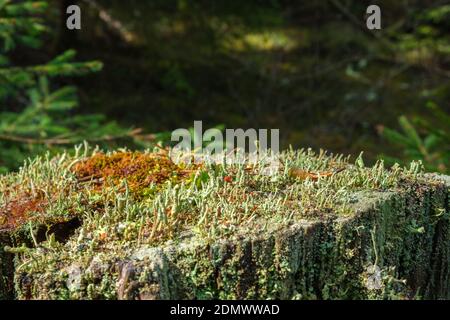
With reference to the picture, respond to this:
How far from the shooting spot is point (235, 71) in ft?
34.9

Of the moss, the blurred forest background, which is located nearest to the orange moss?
the moss

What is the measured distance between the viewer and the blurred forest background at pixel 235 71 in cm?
945

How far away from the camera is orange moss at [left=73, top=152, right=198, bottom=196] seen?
2656 mm

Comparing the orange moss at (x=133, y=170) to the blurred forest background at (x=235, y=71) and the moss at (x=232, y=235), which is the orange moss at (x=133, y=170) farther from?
the blurred forest background at (x=235, y=71)

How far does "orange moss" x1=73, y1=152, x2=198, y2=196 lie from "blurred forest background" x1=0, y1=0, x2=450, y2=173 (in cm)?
518

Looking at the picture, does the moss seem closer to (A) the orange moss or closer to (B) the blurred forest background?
(A) the orange moss

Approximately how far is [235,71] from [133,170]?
8.05 m

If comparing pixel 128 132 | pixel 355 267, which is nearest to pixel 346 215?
pixel 355 267

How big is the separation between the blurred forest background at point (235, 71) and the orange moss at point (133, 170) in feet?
17.0

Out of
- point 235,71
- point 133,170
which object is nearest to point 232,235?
point 133,170

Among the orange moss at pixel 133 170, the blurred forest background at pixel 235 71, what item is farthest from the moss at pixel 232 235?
the blurred forest background at pixel 235 71

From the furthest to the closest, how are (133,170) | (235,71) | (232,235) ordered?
(235,71) → (133,170) → (232,235)

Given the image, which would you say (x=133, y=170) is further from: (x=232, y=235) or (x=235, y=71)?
(x=235, y=71)
